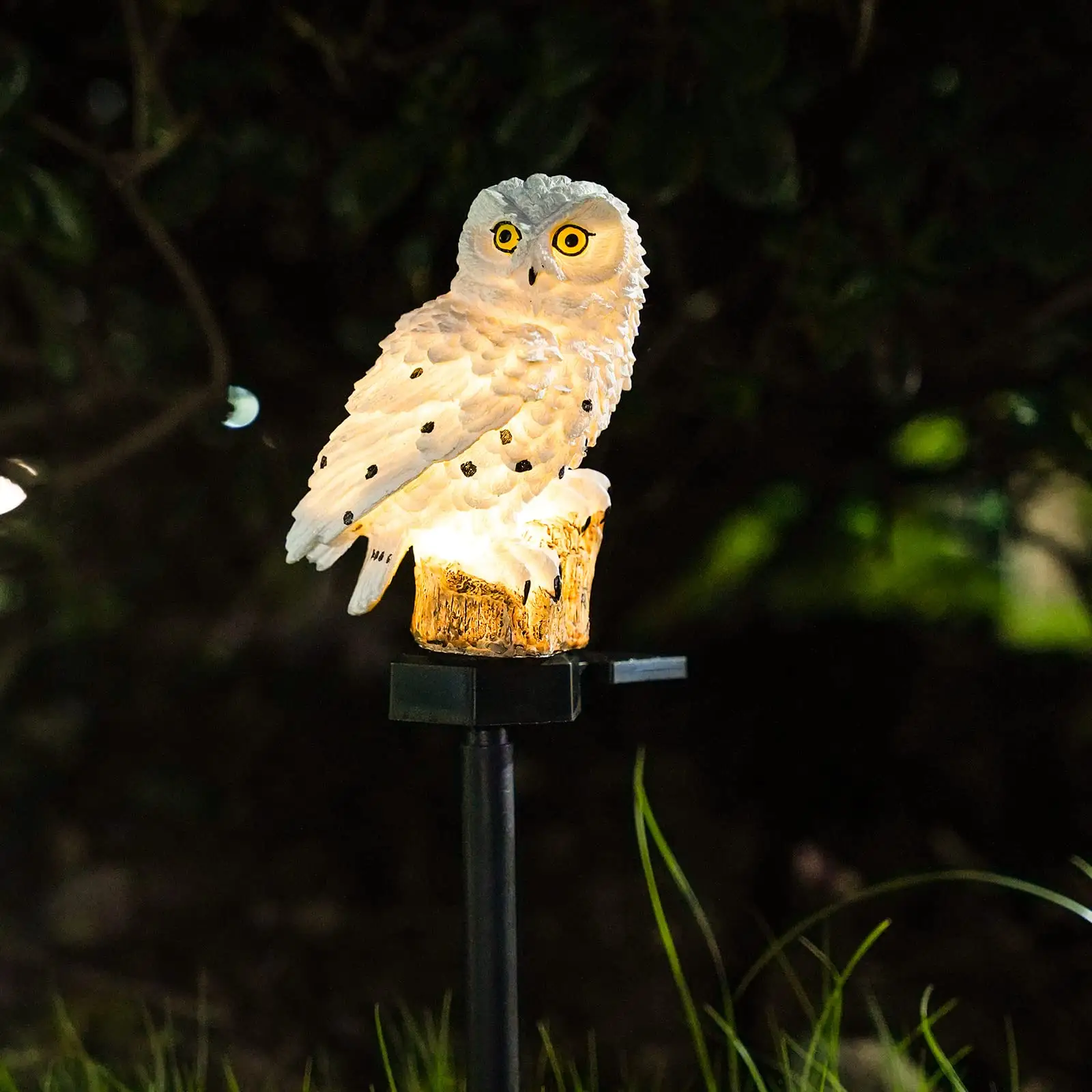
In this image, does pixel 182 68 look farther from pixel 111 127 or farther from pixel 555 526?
pixel 555 526

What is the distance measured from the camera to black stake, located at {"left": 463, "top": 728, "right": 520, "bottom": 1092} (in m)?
0.70

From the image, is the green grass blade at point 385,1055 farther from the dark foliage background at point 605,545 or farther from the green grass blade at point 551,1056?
the green grass blade at point 551,1056

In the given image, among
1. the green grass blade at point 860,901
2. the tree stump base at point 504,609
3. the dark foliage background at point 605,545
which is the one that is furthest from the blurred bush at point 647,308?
the tree stump base at point 504,609

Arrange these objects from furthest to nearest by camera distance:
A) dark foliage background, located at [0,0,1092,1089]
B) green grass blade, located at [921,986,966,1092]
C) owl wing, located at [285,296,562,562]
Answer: dark foliage background, located at [0,0,1092,1089] < green grass blade, located at [921,986,966,1092] < owl wing, located at [285,296,562,562]

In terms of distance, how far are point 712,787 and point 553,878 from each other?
0.19m

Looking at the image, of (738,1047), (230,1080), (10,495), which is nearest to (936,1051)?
(738,1047)

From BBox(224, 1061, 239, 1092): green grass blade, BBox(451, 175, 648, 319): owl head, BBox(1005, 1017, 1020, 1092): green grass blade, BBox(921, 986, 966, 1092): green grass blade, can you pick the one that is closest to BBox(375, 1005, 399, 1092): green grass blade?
BBox(224, 1061, 239, 1092): green grass blade

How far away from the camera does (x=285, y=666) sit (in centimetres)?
107

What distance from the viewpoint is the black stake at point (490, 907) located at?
0.70 metres

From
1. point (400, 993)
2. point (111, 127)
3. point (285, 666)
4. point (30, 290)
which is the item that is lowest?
point (400, 993)

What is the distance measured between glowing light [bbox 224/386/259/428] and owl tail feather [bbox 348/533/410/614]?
1.25ft

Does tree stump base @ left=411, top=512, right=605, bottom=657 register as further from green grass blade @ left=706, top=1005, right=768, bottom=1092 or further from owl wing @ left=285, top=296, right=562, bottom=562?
green grass blade @ left=706, top=1005, right=768, bottom=1092

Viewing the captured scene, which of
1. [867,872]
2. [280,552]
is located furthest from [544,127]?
[867,872]

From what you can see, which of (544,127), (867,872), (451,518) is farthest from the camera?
(867,872)
